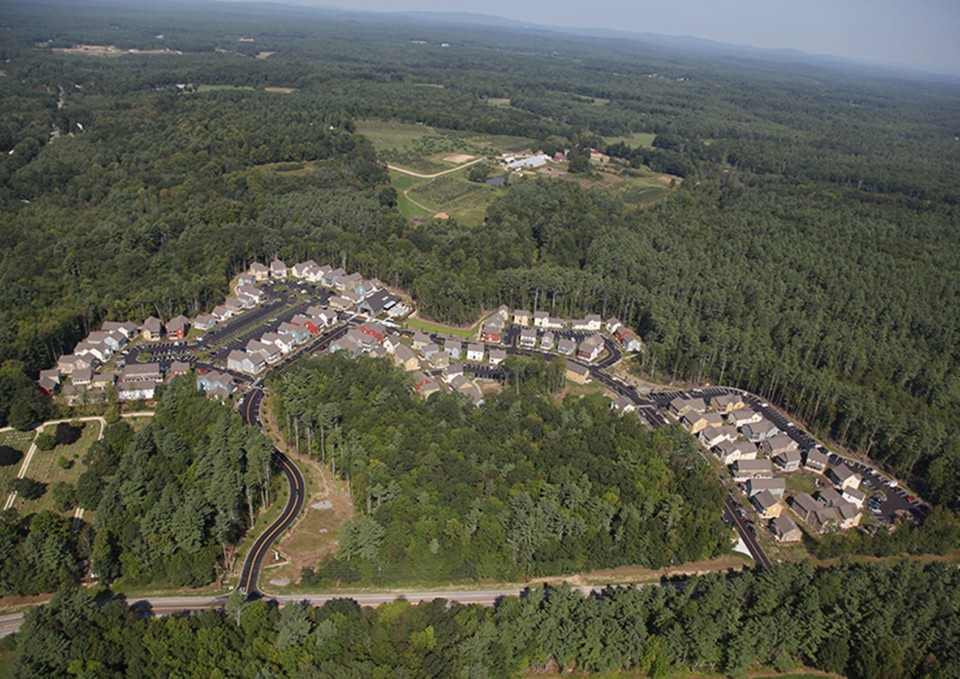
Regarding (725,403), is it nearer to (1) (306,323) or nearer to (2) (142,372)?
(1) (306,323)

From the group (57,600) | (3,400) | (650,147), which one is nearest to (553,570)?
(57,600)

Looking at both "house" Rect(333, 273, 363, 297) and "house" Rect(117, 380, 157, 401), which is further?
"house" Rect(333, 273, 363, 297)

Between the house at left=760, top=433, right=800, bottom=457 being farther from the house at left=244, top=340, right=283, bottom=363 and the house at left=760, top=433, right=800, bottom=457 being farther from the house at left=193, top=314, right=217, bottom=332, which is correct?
the house at left=193, top=314, right=217, bottom=332

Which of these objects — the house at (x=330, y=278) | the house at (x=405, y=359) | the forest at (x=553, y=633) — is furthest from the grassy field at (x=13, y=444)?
the house at (x=330, y=278)

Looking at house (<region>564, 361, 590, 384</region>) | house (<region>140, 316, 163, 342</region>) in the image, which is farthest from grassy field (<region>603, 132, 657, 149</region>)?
house (<region>140, 316, 163, 342</region>)

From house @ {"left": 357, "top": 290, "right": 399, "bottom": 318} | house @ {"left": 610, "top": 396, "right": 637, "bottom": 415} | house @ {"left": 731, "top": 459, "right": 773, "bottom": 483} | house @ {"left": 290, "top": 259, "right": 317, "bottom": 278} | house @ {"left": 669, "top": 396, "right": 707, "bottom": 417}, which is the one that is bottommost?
house @ {"left": 731, "top": 459, "right": 773, "bottom": 483}

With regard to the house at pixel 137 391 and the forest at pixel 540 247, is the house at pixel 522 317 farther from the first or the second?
the house at pixel 137 391

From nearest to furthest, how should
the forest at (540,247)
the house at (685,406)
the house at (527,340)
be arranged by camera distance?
the house at (685,406) < the forest at (540,247) < the house at (527,340)
